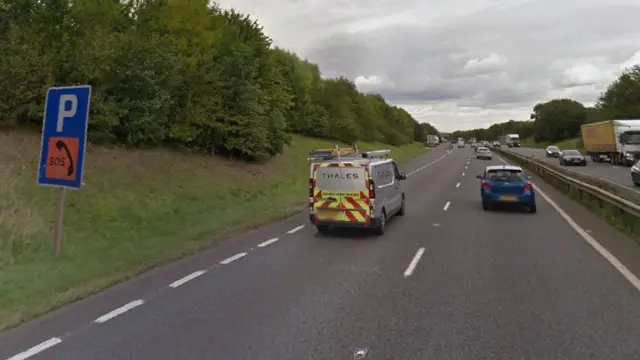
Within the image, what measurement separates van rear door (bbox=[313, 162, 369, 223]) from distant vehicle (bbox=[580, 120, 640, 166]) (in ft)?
108

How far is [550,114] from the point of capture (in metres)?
133

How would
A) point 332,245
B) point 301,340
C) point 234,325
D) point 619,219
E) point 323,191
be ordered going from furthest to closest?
point 619,219 → point 323,191 → point 332,245 → point 234,325 → point 301,340

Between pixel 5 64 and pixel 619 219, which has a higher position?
pixel 5 64

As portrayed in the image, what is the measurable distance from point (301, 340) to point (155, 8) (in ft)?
76.7

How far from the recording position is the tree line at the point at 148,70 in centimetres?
1609

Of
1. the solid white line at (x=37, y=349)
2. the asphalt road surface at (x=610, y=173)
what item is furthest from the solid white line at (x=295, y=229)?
the asphalt road surface at (x=610, y=173)

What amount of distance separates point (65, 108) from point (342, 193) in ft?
20.0

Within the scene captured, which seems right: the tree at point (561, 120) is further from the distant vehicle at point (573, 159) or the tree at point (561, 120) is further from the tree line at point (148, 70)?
the tree line at point (148, 70)

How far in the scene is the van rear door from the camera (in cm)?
1135

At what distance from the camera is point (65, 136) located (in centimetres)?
841

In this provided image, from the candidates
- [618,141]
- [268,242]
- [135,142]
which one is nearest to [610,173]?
[618,141]

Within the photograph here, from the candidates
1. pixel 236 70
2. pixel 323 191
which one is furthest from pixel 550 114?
pixel 323 191

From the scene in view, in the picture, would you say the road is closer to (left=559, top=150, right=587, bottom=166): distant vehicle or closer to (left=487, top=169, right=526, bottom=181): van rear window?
(left=487, top=169, right=526, bottom=181): van rear window

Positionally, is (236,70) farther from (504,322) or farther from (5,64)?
(504,322)
